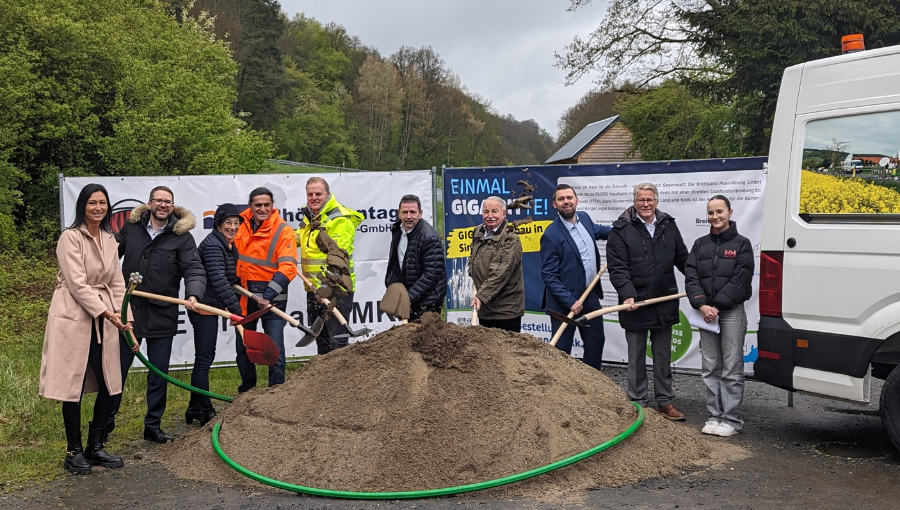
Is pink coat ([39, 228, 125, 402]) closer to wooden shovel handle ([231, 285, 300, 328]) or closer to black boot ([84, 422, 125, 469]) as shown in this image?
black boot ([84, 422, 125, 469])

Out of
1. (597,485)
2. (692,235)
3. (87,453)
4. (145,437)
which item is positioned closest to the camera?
(597,485)

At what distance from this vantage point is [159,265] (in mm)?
6641

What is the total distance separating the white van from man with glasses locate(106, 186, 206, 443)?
4612 millimetres

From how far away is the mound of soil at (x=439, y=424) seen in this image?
523 cm

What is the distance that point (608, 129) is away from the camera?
57.0 metres

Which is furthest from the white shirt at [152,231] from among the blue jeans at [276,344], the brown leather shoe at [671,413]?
the brown leather shoe at [671,413]

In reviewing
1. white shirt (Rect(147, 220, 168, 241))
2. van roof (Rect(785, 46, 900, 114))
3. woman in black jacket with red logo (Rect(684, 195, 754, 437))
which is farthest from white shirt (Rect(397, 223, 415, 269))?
van roof (Rect(785, 46, 900, 114))

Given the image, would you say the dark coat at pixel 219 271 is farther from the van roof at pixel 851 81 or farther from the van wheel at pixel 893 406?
the van wheel at pixel 893 406

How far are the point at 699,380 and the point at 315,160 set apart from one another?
68804mm


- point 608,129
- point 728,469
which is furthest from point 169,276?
point 608,129

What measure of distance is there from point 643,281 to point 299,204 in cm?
407

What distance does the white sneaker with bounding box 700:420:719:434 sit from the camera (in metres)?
6.58

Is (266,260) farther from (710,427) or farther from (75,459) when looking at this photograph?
(710,427)

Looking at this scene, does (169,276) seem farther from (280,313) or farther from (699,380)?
(699,380)
